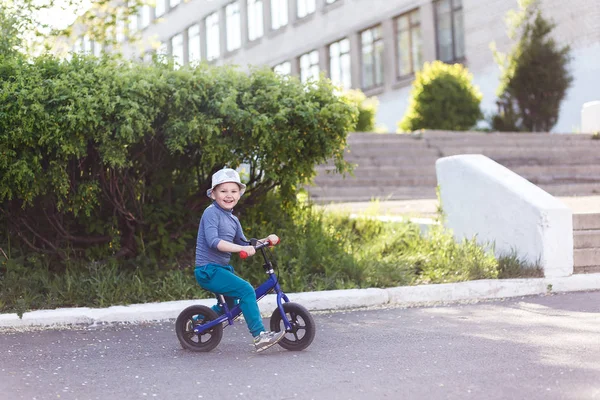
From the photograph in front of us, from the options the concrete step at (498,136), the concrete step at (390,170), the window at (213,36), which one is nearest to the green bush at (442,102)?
the concrete step at (498,136)

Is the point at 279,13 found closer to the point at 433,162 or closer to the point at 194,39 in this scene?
the point at 194,39

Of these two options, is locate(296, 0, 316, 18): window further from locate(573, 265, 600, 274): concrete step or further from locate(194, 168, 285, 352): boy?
locate(194, 168, 285, 352): boy

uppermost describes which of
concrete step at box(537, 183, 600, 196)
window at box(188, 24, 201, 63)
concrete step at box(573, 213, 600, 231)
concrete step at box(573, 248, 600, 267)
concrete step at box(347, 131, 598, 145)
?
window at box(188, 24, 201, 63)

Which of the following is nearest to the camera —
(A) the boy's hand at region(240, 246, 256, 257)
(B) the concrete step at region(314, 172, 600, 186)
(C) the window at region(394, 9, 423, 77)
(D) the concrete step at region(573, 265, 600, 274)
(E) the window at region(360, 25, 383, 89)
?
(A) the boy's hand at region(240, 246, 256, 257)

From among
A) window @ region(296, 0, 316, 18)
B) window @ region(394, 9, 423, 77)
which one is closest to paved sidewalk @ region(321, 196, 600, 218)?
window @ region(394, 9, 423, 77)

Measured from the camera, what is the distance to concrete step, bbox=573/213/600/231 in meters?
10.1

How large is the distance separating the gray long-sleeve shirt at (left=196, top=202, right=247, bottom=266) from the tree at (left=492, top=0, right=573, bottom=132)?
19394mm

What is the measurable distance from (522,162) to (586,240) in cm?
909

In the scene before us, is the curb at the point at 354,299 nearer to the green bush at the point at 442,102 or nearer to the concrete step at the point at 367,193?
the concrete step at the point at 367,193

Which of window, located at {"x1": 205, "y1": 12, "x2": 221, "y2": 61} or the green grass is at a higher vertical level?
window, located at {"x1": 205, "y1": 12, "x2": 221, "y2": 61}

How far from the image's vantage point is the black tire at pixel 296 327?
21.1 feet

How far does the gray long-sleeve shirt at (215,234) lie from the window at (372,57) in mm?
28111

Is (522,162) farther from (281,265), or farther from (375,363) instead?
(375,363)

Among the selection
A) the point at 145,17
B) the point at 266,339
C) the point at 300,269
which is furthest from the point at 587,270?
the point at 145,17
